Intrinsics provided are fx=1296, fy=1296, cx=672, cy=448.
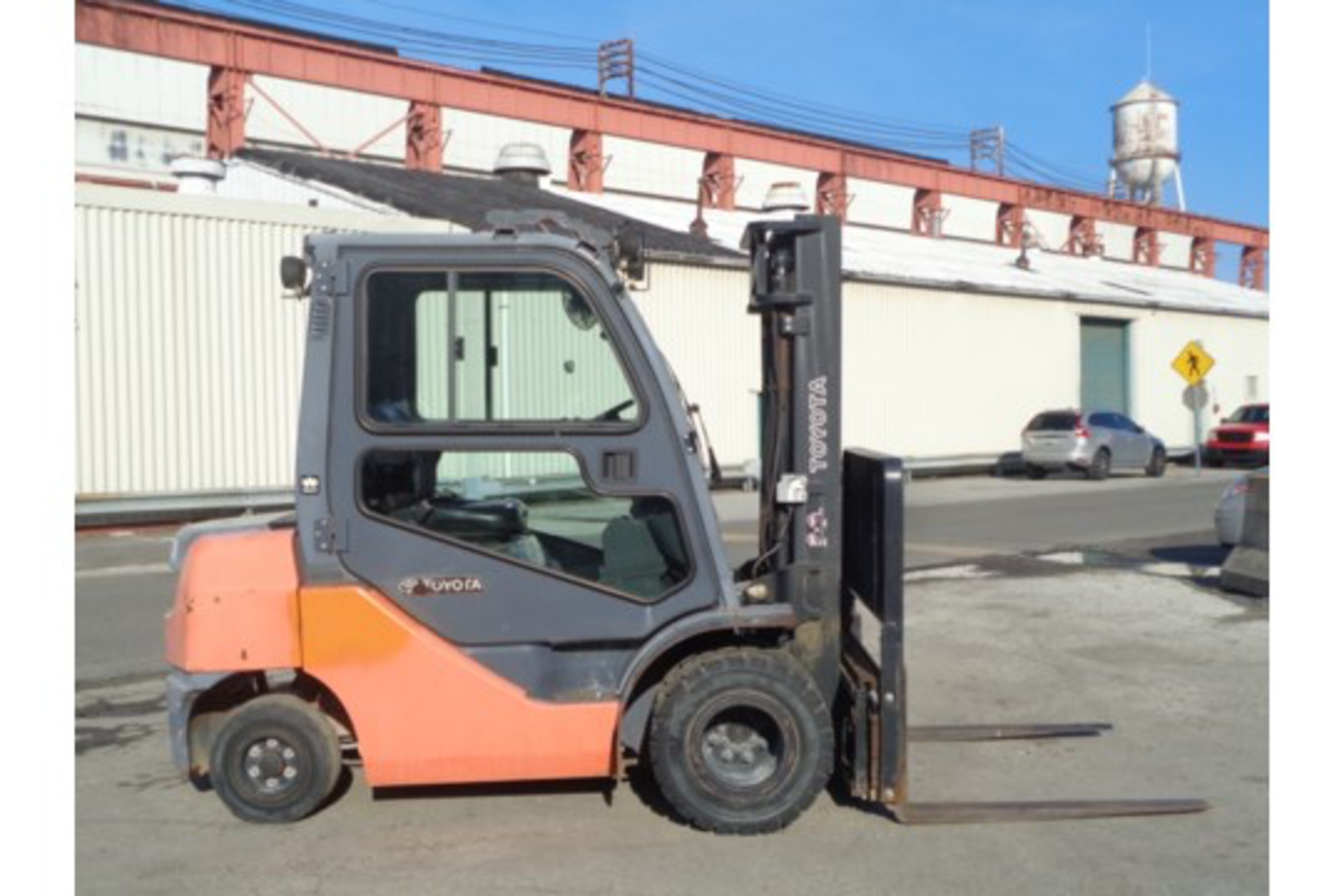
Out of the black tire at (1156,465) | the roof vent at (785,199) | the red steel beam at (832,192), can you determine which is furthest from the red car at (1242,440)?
the roof vent at (785,199)

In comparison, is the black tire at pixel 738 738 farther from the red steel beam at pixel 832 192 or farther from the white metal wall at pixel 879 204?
the white metal wall at pixel 879 204

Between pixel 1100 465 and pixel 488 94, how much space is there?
1868 cm

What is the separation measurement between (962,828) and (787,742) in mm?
882

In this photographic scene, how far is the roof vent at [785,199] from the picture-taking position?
24656 millimetres

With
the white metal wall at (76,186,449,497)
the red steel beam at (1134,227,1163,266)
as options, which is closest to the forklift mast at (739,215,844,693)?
the white metal wall at (76,186,449,497)

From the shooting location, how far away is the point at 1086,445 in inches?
1222

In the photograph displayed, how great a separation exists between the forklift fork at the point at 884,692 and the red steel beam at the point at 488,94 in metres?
28.0

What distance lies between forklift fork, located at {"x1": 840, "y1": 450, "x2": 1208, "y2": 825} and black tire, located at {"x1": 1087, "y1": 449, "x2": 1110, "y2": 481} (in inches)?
1047

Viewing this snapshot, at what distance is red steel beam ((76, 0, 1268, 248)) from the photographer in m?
29.3

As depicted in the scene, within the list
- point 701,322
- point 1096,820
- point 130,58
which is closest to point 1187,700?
point 1096,820

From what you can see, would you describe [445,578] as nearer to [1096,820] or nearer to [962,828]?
[962,828]

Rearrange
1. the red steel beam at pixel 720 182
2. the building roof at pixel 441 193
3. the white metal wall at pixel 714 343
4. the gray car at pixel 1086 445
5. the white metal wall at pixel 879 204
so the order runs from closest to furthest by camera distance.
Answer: the building roof at pixel 441 193 → the white metal wall at pixel 714 343 → the gray car at pixel 1086 445 → the red steel beam at pixel 720 182 → the white metal wall at pixel 879 204

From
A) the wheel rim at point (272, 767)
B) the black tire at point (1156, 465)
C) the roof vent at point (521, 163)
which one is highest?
the roof vent at point (521, 163)

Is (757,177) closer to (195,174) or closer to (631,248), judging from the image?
(195,174)
